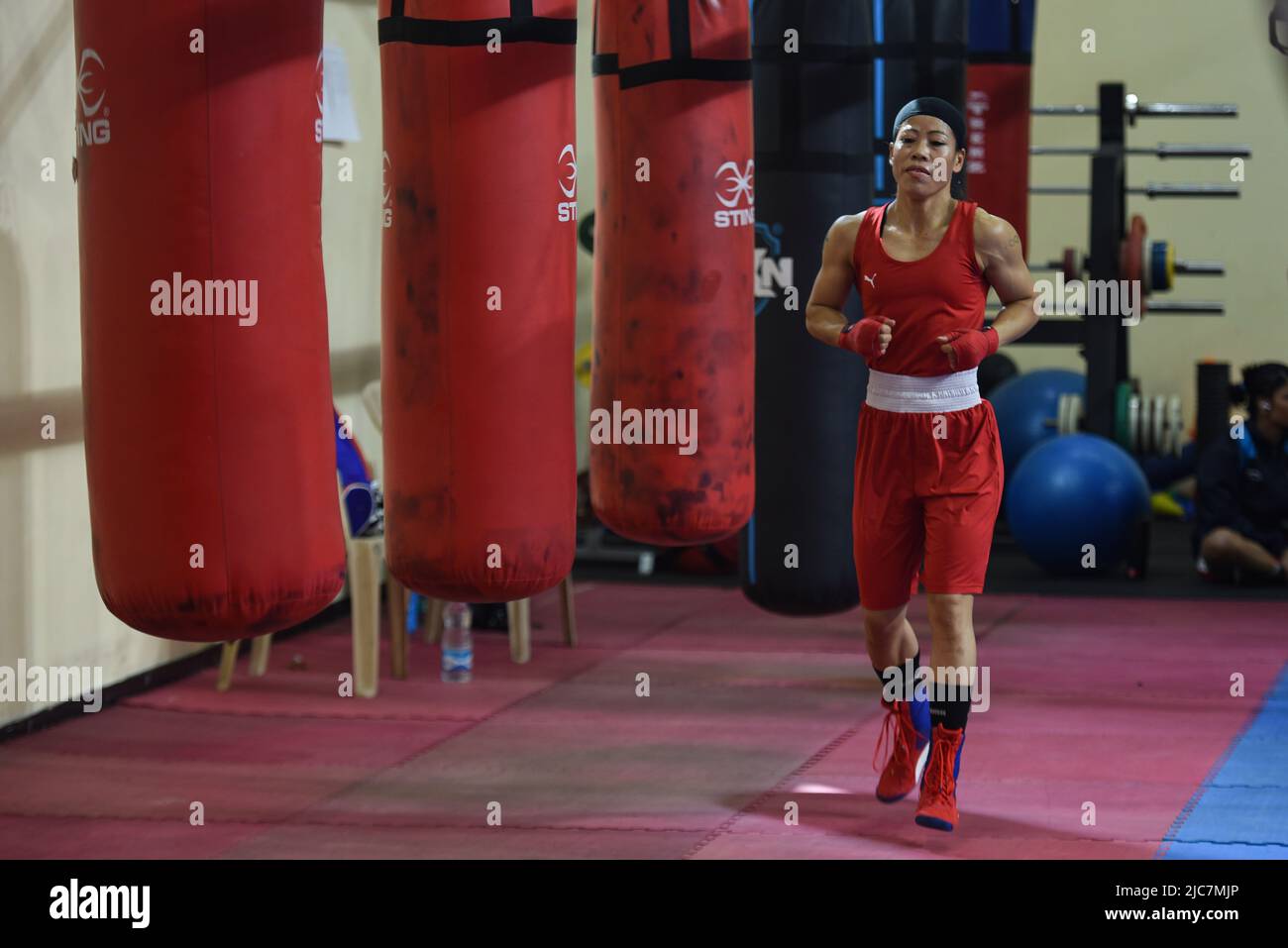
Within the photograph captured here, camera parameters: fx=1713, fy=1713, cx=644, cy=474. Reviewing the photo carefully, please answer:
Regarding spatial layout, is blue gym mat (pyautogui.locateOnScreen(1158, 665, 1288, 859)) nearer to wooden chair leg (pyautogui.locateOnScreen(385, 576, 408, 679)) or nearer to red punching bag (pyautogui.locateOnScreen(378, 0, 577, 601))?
red punching bag (pyautogui.locateOnScreen(378, 0, 577, 601))

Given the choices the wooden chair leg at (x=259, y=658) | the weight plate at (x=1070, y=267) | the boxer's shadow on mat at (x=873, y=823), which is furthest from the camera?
the weight plate at (x=1070, y=267)

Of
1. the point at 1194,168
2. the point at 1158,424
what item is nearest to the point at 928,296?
the point at 1158,424

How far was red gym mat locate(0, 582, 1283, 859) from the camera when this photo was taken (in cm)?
385

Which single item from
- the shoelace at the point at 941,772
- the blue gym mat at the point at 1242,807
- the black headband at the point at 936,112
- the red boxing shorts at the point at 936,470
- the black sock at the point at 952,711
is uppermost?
the black headband at the point at 936,112

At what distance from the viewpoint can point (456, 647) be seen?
550cm

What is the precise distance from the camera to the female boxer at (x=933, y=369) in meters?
3.64

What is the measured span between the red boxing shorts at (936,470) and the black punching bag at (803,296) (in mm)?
505

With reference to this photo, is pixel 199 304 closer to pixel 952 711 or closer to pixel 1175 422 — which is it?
pixel 952 711

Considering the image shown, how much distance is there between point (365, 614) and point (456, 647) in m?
0.33

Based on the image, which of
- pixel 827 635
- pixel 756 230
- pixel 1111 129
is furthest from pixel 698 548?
pixel 756 230

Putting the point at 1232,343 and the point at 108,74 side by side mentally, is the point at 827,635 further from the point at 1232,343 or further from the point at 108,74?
the point at 1232,343

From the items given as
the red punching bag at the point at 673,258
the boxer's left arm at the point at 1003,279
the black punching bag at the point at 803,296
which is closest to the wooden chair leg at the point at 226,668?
the black punching bag at the point at 803,296

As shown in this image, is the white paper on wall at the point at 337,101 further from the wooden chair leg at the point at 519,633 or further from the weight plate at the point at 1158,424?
the weight plate at the point at 1158,424

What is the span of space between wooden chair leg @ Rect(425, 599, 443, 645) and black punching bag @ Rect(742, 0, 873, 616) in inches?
79.2
